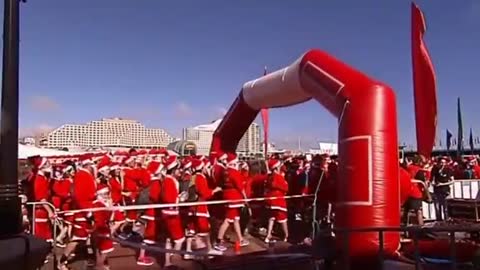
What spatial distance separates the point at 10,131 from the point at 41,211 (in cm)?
506

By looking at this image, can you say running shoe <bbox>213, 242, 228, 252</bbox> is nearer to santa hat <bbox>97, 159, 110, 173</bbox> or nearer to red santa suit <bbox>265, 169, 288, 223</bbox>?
red santa suit <bbox>265, 169, 288, 223</bbox>

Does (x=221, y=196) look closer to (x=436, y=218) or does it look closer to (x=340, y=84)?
(x=340, y=84)

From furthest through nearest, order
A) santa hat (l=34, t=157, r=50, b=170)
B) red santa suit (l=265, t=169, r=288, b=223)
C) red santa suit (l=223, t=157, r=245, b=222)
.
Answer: red santa suit (l=265, t=169, r=288, b=223)
red santa suit (l=223, t=157, r=245, b=222)
santa hat (l=34, t=157, r=50, b=170)

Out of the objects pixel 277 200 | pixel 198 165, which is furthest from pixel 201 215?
pixel 277 200

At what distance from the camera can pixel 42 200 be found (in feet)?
31.9

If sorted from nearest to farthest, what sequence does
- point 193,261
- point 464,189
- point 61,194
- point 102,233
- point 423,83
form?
point 193,261 < point 102,233 < point 61,194 < point 423,83 < point 464,189

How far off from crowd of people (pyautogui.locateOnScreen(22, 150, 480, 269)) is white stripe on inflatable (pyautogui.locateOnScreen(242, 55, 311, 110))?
185 cm

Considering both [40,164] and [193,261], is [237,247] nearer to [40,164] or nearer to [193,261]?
[193,261]

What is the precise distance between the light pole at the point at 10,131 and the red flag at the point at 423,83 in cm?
1070

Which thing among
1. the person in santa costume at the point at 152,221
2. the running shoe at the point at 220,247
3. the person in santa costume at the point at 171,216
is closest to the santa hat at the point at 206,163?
the running shoe at the point at 220,247

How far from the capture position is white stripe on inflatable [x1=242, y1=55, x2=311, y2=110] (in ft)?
43.2

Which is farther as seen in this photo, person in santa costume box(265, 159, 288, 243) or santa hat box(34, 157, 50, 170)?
person in santa costume box(265, 159, 288, 243)

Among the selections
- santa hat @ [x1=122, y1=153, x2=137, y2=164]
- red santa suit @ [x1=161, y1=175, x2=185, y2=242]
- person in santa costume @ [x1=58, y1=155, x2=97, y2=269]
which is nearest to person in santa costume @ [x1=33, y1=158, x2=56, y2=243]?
person in santa costume @ [x1=58, y1=155, x2=97, y2=269]

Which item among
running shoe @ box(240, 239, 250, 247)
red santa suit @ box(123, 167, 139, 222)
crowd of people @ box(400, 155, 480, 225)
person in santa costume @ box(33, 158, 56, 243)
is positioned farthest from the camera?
red santa suit @ box(123, 167, 139, 222)
